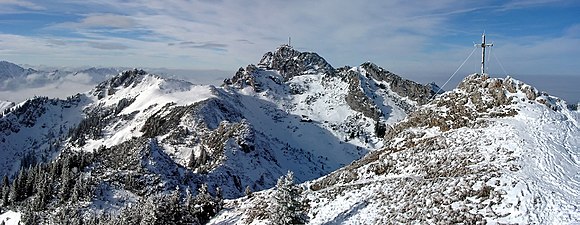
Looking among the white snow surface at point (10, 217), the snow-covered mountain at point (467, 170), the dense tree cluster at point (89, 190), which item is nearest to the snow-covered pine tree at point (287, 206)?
the snow-covered mountain at point (467, 170)

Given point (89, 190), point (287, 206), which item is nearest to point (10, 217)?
point (89, 190)

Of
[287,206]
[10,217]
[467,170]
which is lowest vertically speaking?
[10,217]

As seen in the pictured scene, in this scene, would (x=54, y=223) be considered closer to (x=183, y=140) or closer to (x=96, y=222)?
(x=96, y=222)

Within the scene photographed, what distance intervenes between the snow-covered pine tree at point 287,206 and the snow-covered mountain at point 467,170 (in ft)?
7.62

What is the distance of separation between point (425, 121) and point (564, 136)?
14.5 metres

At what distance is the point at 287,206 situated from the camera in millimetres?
36125

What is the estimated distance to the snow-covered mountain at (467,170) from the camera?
93.8 ft

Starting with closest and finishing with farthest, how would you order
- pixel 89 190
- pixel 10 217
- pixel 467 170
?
pixel 467 170 → pixel 89 190 → pixel 10 217

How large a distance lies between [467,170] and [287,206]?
620 inches

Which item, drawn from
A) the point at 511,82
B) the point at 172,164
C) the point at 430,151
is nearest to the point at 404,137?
the point at 430,151

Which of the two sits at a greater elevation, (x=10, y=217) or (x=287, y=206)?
(x=287, y=206)

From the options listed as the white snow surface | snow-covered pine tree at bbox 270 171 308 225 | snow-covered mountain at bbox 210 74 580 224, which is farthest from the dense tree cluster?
snow-covered pine tree at bbox 270 171 308 225

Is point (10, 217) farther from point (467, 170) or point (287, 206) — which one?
point (467, 170)

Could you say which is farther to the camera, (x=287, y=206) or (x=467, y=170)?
(x=287, y=206)
